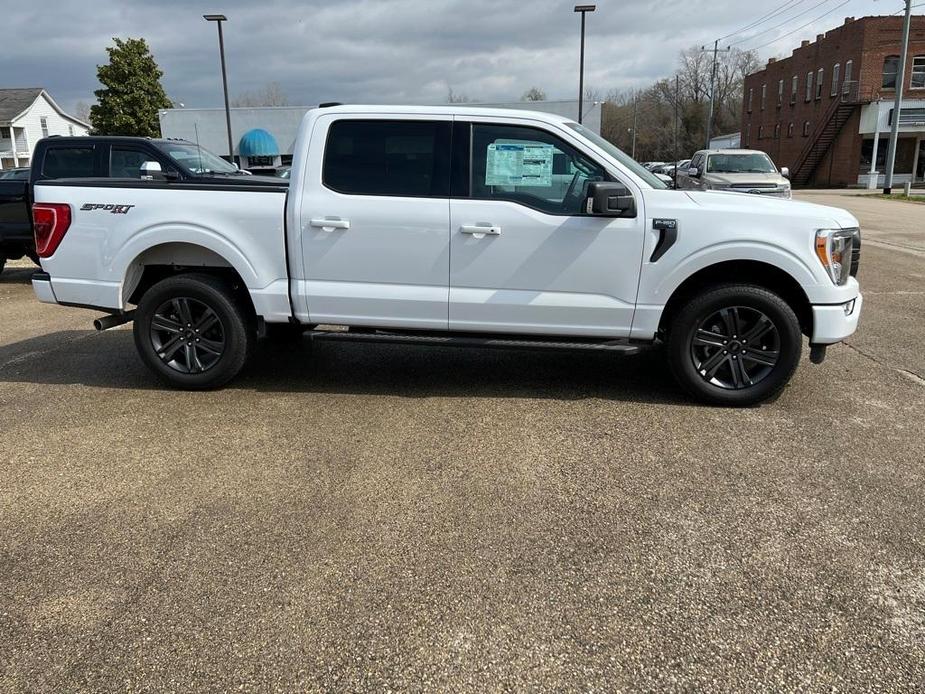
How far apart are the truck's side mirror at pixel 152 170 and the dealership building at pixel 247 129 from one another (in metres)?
23.2

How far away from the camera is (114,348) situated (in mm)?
6910

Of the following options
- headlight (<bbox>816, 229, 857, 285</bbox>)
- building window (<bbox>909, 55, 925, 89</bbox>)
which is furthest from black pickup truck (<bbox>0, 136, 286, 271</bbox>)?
building window (<bbox>909, 55, 925, 89</bbox>)

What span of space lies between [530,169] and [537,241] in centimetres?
51

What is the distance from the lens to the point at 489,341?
513 cm

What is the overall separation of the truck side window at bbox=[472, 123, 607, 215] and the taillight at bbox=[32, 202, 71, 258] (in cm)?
296

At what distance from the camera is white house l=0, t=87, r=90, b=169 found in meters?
58.2

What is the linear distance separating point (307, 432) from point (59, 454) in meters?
1.45

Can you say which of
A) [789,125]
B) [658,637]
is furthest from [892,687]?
[789,125]

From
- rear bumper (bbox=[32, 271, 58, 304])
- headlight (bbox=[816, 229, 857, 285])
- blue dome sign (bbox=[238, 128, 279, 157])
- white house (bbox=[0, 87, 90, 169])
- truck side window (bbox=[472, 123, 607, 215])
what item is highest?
white house (bbox=[0, 87, 90, 169])

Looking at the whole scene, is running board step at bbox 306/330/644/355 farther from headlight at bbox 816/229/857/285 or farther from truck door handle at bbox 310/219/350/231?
headlight at bbox 816/229/857/285

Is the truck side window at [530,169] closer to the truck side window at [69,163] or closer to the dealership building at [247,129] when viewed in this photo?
the truck side window at [69,163]

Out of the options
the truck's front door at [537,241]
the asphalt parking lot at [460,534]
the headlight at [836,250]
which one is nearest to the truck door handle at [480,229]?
the truck's front door at [537,241]

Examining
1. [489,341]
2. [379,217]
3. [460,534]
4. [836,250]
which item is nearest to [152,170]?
[379,217]

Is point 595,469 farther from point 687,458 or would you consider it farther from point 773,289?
point 773,289
